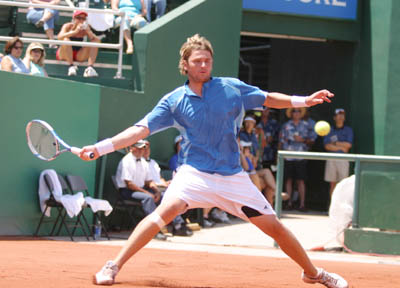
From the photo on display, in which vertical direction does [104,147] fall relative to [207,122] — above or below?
below

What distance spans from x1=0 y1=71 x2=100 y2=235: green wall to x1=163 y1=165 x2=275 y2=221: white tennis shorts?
17.0 feet

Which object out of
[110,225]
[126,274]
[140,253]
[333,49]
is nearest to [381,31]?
[333,49]

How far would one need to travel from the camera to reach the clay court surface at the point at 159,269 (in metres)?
6.47

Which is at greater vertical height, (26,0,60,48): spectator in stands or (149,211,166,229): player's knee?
(26,0,60,48): spectator in stands

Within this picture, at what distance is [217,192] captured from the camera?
588cm

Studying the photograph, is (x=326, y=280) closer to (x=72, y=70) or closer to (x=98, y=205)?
(x=98, y=205)

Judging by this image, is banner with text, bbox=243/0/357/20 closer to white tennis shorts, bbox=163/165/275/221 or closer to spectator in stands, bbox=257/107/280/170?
spectator in stands, bbox=257/107/280/170

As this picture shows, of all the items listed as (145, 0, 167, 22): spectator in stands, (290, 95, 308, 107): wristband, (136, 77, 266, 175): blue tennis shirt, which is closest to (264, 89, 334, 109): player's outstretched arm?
(290, 95, 308, 107): wristband

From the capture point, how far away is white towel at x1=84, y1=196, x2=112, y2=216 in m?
11.0

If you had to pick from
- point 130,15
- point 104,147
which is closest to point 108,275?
point 104,147

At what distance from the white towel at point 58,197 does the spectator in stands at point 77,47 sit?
280cm

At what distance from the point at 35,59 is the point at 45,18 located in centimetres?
194

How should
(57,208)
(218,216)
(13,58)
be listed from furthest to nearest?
1. (218,216)
2. (13,58)
3. (57,208)

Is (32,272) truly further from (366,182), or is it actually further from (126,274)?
(366,182)
